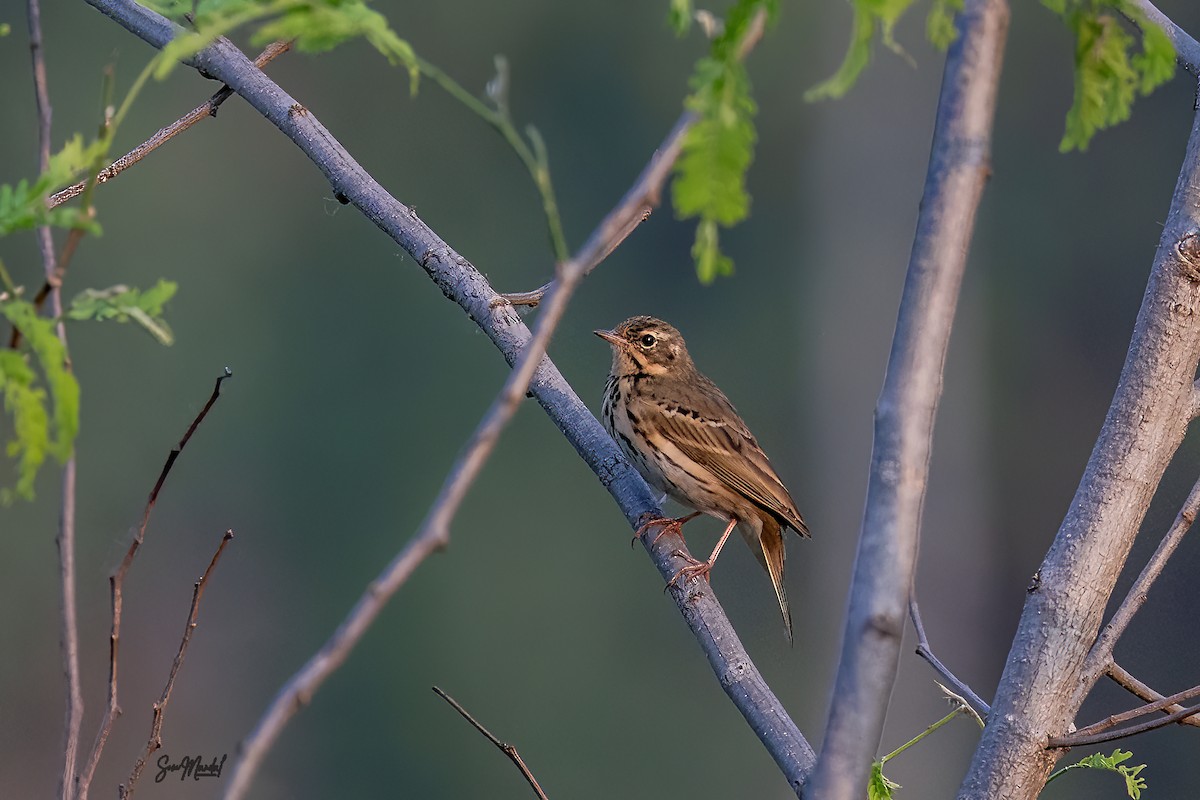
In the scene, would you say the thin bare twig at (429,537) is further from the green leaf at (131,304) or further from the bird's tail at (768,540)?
the bird's tail at (768,540)

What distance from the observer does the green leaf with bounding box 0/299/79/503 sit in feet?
5.27

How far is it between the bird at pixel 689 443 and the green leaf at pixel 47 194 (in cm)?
321

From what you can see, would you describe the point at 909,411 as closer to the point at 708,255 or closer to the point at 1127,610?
the point at 708,255

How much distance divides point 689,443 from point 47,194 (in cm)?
375

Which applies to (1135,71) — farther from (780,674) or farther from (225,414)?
(225,414)

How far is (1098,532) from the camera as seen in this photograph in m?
2.56

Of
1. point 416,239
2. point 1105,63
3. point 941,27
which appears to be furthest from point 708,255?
point 416,239

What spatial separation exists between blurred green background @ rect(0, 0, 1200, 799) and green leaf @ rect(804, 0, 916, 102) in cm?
1694

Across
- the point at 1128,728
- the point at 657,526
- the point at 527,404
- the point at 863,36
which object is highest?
the point at 527,404

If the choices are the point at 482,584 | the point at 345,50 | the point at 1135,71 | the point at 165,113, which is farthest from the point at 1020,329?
the point at 1135,71

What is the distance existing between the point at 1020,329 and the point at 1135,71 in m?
20.9

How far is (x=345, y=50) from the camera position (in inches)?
963

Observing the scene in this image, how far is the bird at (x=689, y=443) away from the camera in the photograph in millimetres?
5039

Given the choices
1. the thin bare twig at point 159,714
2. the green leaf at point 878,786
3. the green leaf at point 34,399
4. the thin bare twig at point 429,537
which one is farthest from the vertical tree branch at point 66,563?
the green leaf at point 878,786
